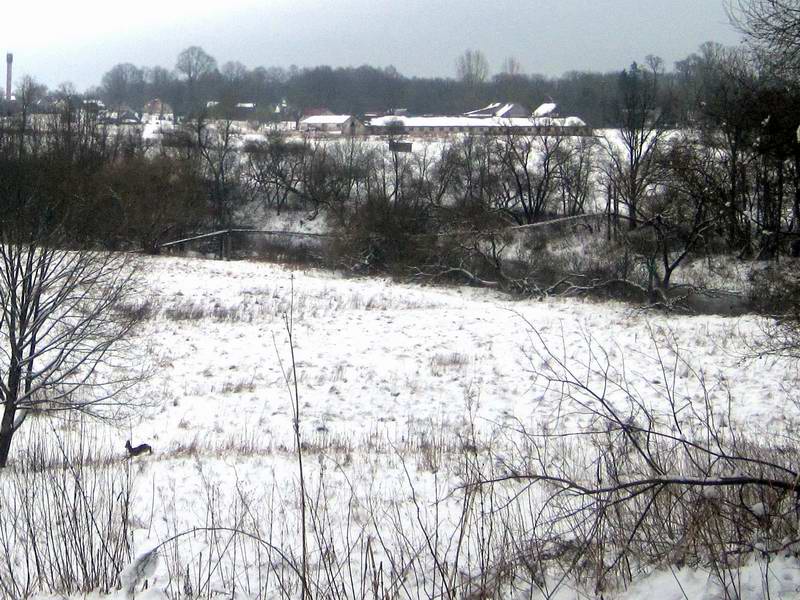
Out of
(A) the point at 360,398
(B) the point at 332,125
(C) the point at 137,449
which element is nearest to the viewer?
(C) the point at 137,449

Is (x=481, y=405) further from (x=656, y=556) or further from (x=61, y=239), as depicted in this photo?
(x=656, y=556)

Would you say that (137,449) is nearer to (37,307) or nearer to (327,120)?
(37,307)

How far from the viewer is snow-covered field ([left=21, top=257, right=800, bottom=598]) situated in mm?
4957

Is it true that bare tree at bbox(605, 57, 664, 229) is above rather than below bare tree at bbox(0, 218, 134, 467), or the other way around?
above

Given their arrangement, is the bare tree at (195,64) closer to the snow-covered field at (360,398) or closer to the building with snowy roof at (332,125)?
the building with snowy roof at (332,125)

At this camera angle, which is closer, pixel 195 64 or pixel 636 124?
pixel 636 124

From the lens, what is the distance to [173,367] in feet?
44.4

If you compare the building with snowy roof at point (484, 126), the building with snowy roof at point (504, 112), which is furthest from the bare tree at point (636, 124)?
the building with snowy roof at point (504, 112)

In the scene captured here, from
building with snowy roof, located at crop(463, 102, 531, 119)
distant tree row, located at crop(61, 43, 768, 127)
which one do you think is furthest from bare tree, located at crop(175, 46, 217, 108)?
building with snowy roof, located at crop(463, 102, 531, 119)

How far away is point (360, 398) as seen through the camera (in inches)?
476

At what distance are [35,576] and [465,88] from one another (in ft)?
330

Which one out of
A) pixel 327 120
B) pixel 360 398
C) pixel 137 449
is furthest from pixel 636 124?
pixel 327 120

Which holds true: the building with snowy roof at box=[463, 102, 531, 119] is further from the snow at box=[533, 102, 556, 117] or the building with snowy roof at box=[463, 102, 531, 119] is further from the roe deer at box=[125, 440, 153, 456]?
the roe deer at box=[125, 440, 153, 456]

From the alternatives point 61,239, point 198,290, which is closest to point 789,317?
point 61,239
